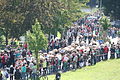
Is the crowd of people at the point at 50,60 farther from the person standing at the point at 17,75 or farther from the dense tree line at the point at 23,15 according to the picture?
the dense tree line at the point at 23,15

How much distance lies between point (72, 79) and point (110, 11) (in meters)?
41.8

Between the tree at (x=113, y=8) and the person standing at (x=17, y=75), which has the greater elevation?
the tree at (x=113, y=8)

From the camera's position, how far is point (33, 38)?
28.8 meters

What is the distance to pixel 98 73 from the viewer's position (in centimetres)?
2933

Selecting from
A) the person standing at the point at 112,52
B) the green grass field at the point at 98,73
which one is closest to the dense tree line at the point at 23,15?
the person standing at the point at 112,52

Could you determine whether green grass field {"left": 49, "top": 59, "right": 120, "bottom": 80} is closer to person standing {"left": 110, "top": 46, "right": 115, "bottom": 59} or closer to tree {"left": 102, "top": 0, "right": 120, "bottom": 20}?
person standing {"left": 110, "top": 46, "right": 115, "bottom": 59}

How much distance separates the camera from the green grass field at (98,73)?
91.5 feet

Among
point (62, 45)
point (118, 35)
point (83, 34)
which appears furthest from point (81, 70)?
point (118, 35)

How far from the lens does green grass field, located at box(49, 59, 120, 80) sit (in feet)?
91.5

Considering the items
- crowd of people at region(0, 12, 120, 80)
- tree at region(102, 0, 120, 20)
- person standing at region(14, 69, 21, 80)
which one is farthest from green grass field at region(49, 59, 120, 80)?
tree at region(102, 0, 120, 20)

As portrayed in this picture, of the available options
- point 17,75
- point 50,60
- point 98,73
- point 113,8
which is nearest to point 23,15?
point 50,60

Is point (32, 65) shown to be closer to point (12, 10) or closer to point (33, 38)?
point (33, 38)

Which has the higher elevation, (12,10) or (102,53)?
(12,10)

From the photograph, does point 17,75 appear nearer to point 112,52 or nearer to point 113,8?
point 112,52
